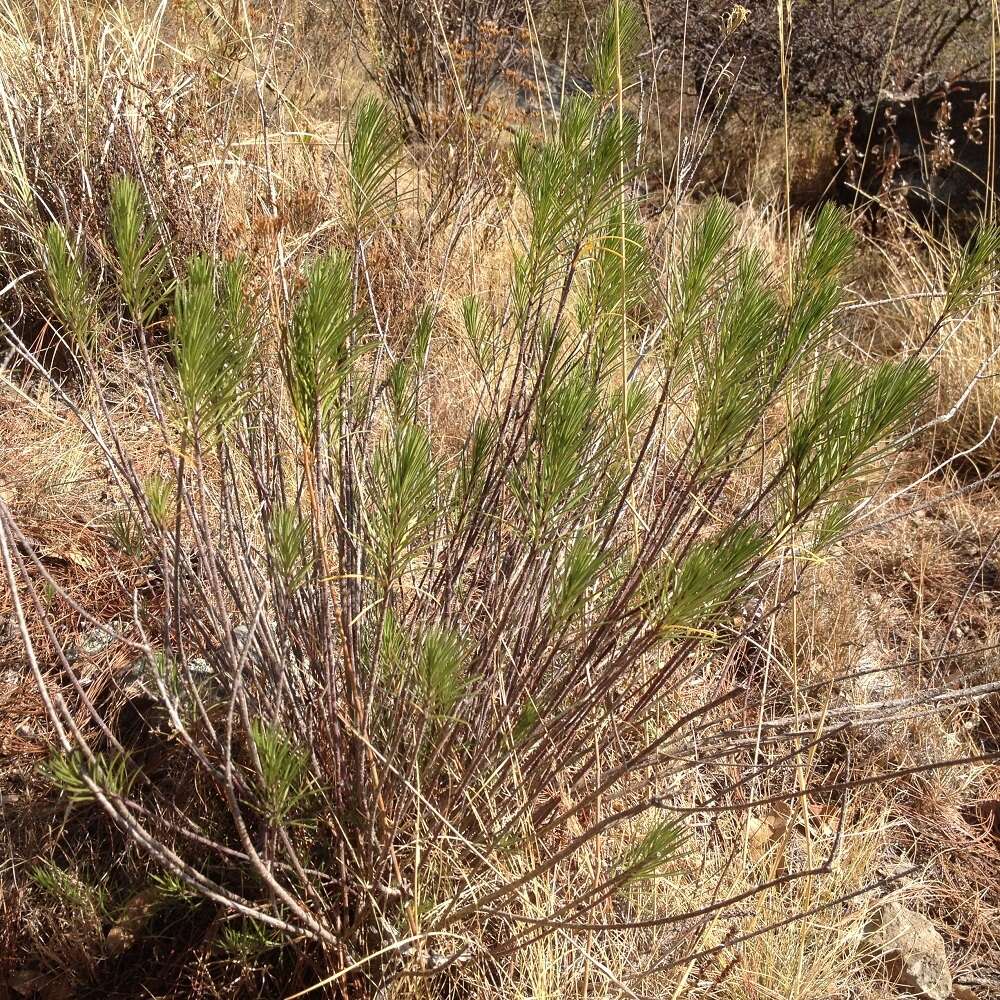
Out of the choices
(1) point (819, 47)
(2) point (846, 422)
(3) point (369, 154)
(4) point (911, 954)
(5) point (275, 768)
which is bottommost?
(4) point (911, 954)

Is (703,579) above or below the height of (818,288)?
below

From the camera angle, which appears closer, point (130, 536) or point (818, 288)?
point (818, 288)

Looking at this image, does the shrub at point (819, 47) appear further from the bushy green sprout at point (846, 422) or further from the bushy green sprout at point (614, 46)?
the bushy green sprout at point (846, 422)

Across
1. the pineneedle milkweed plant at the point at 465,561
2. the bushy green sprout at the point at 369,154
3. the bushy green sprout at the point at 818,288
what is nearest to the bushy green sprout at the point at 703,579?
the pineneedle milkweed plant at the point at 465,561

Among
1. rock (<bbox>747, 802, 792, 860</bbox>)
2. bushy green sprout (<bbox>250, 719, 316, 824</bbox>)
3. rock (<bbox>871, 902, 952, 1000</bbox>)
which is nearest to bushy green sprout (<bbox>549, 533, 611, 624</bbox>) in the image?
bushy green sprout (<bbox>250, 719, 316, 824</bbox>)

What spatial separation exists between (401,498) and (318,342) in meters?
0.17

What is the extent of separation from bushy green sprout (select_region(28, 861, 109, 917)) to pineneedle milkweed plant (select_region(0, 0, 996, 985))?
122mm

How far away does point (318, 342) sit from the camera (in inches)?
37.3

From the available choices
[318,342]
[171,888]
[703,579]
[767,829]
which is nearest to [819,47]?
[767,829]

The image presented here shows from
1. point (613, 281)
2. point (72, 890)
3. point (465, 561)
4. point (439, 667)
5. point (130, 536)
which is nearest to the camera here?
point (439, 667)

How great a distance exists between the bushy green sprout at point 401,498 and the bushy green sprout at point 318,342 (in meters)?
0.08

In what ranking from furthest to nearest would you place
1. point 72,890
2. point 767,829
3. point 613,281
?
point 767,829
point 72,890
point 613,281

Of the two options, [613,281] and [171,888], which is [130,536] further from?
[613,281]

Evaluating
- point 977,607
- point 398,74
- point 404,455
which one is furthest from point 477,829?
point 398,74
